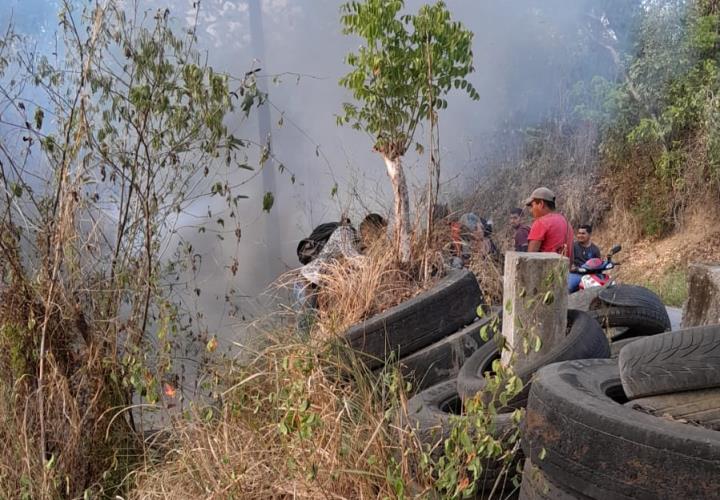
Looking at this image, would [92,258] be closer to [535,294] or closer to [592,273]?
[535,294]

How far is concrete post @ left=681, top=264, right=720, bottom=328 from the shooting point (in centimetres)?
514

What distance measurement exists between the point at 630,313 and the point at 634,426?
2523 mm

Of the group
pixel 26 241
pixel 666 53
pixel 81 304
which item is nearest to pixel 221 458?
pixel 81 304

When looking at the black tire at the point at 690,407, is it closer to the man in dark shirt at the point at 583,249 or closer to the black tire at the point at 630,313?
the black tire at the point at 630,313

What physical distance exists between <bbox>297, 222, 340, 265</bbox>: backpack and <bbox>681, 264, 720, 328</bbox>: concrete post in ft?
8.03

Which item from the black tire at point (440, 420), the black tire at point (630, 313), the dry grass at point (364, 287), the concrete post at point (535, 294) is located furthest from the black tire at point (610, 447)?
the dry grass at point (364, 287)

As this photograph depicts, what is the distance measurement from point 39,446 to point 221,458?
104cm

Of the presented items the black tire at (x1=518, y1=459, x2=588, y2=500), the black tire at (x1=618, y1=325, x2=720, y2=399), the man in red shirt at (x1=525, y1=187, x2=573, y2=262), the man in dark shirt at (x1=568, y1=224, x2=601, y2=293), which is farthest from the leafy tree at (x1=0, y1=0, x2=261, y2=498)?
the man in dark shirt at (x1=568, y1=224, x2=601, y2=293)

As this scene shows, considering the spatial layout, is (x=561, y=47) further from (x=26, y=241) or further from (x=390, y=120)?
(x=26, y=241)

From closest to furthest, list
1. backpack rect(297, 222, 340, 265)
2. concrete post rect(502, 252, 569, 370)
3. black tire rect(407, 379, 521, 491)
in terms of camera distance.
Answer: black tire rect(407, 379, 521, 491) → concrete post rect(502, 252, 569, 370) → backpack rect(297, 222, 340, 265)

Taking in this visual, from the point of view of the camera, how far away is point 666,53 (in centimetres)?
1269

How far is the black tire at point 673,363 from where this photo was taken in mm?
2477

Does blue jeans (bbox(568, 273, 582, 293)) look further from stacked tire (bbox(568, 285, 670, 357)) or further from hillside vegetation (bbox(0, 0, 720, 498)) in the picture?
stacked tire (bbox(568, 285, 670, 357))

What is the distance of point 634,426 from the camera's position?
2242 millimetres
